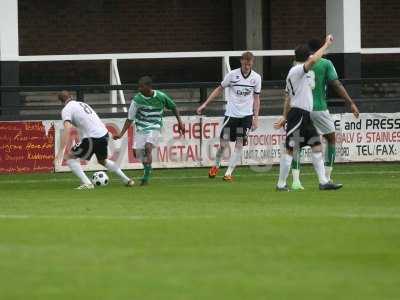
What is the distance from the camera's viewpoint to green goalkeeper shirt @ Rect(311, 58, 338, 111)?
1798cm

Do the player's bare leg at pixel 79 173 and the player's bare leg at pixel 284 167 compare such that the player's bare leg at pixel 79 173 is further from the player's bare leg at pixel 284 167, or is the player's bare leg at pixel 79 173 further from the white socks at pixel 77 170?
the player's bare leg at pixel 284 167

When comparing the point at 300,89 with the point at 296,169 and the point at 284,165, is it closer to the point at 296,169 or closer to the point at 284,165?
the point at 284,165

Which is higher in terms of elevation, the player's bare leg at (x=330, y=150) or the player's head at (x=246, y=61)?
the player's head at (x=246, y=61)

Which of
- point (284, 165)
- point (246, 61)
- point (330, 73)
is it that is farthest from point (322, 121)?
point (246, 61)

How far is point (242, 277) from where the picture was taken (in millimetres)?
9586

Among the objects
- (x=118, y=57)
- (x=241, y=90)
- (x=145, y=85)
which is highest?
(x=118, y=57)

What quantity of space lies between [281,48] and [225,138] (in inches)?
370

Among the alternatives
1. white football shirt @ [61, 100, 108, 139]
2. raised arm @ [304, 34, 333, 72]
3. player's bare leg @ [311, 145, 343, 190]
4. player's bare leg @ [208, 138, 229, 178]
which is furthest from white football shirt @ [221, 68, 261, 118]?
raised arm @ [304, 34, 333, 72]

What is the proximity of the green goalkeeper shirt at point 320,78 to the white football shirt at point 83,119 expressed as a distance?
3604 millimetres

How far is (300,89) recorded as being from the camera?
1753 centimetres

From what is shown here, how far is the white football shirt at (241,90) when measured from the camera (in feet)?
70.0

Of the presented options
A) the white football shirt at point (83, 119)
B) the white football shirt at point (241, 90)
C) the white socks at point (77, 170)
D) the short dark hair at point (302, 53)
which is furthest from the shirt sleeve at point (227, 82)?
the short dark hair at point (302, 53)

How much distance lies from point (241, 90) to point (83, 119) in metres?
2.76

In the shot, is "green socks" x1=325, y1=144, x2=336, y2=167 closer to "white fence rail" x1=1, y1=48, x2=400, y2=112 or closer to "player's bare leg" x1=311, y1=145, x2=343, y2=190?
"player's bare leg" x1=311, y1=145, x2=343, y2=190
